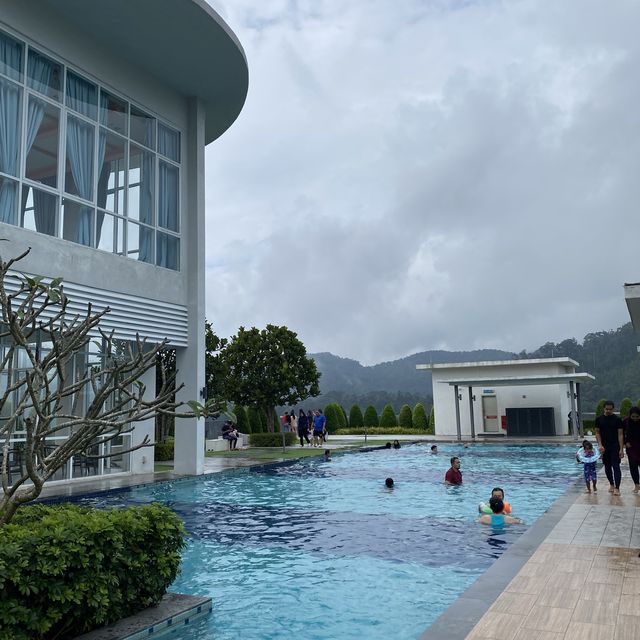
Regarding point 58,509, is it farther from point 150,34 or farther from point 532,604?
point 150,34

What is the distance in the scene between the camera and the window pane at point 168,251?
16.7 meters

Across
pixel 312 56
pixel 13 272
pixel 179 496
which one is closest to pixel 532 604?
pixel 179 496

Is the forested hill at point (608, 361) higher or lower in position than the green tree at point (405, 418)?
higher

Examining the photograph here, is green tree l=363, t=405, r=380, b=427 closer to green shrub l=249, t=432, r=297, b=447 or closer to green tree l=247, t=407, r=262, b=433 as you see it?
green tree l=247, t=407, r=262, b=433

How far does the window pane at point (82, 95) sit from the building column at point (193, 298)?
344 cm

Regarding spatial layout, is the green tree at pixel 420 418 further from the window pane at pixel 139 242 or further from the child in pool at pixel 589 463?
the child in pool at pixel 589 463

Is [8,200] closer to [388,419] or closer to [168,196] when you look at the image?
[168,196]

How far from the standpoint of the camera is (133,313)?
15.3m

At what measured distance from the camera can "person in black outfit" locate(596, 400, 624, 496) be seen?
11.0 m

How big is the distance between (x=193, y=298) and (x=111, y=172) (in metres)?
3.94

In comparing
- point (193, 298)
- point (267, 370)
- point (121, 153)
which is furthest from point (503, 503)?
point (267, 370)

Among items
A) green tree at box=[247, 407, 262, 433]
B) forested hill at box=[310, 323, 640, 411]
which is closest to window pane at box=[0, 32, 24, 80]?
forested hill at box=[310, 323, 640, 411]

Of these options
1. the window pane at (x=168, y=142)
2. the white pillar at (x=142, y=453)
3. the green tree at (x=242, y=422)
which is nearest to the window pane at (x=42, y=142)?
the window pane at (x=168, y=142)

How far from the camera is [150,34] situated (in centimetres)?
1513
